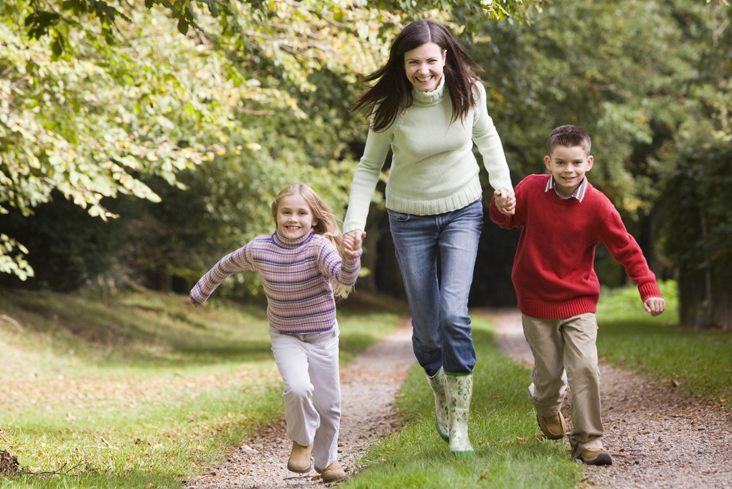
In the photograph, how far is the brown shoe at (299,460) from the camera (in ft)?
12.6

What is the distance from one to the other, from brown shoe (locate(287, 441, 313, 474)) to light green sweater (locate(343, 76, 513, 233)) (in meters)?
1.21

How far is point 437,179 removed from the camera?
12.8ft

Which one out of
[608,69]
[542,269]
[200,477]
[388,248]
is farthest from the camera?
[388,248]

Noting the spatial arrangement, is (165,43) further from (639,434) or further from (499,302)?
(499,302)

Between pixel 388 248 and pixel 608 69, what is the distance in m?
14.1

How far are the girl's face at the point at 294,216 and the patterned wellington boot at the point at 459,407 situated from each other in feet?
3.74

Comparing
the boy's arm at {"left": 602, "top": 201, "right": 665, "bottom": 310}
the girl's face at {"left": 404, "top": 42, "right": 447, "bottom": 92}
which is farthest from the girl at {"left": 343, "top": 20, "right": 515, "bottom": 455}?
the boy's arm at {"left": 602, "top": 201, "right": 665, "bottom": 310}

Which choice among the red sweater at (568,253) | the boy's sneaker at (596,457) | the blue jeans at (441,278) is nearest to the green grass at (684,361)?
the boy's sneaker at (596,457)

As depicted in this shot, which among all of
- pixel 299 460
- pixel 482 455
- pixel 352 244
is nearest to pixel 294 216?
pixel 352 244

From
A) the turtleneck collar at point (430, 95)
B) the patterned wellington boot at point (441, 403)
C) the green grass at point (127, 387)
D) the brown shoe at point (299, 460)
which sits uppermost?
the turtleneck collar at point (430, 95)

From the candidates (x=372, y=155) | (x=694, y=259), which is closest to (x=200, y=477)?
(x=372, y=155)

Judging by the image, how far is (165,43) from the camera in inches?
332

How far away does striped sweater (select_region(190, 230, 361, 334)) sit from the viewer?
388cm

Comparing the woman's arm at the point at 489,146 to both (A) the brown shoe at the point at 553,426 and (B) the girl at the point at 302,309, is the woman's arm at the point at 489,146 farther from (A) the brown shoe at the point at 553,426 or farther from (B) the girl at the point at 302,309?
(A) the brown shoe at the point at 553,426
